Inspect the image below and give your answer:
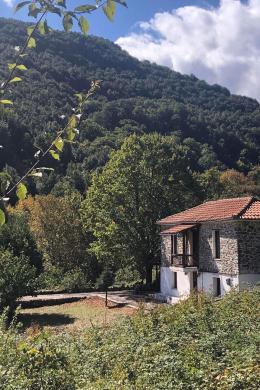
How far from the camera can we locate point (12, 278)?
2478 centimetres

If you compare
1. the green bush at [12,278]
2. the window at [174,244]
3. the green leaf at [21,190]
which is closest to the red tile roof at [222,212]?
the window at [174,244]

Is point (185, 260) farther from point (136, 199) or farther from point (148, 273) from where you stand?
point (136, 199)

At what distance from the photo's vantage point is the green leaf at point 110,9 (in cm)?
215

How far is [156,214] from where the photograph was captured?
35.2 metres

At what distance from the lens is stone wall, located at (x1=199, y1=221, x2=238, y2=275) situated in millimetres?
26031

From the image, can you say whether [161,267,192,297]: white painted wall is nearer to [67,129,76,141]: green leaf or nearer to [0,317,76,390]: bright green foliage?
[0,317,76,390]: bright green foliage

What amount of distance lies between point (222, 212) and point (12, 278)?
12.3 meters

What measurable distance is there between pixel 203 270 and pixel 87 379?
2129 cm

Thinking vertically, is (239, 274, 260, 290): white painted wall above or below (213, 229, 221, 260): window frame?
below

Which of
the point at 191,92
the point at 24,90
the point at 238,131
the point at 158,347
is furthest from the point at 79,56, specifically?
the point at 158,347

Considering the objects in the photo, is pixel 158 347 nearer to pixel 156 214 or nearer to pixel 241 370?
pixel 241 370

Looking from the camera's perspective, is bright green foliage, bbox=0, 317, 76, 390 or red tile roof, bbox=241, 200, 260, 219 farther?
red tile roof, bbox=241, 200, 260, 219

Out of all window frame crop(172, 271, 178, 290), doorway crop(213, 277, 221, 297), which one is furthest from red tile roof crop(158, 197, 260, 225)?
doorway crop(213, 277, 221, 297)

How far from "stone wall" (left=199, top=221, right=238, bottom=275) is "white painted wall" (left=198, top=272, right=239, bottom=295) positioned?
0.23 m
